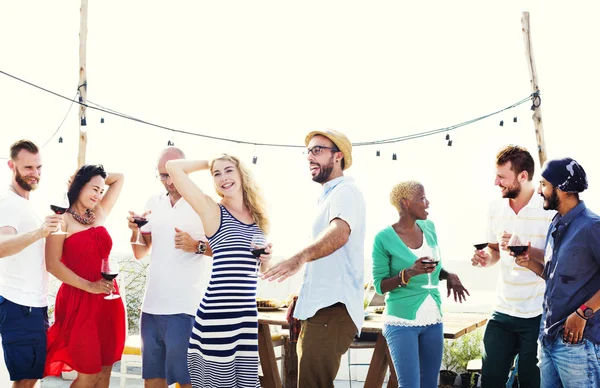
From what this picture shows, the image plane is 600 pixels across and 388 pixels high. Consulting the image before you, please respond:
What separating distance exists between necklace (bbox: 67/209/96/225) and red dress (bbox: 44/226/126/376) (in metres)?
0.05

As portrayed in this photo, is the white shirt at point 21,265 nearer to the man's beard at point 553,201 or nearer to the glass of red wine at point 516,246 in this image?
the glass of red wine at point 516,246

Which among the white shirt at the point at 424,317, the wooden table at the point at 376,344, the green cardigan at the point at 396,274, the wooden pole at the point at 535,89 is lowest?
the wooden table at the point at 376,344

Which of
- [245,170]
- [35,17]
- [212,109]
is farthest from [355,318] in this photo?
[35,17]

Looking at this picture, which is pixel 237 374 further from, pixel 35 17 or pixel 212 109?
pixel 35 17

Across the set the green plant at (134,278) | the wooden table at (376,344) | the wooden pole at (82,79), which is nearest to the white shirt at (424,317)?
the wooden table at (376,344)

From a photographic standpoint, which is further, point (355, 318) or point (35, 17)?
point (35, 17)

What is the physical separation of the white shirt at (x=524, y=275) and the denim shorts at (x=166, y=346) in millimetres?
1732

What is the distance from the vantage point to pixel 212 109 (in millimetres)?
7406

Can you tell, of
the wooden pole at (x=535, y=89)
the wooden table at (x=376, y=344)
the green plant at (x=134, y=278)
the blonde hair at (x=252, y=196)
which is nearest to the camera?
the blonde hair at (x=252, y=196)

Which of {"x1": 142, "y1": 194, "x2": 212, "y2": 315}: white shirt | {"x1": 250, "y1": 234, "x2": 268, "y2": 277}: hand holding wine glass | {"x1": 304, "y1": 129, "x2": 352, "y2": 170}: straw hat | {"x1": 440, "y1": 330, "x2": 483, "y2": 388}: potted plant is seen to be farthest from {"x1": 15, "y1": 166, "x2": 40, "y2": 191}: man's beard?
{"x1": 440, "y1": 330, "x2": 483, "y2": 388}: potted plant

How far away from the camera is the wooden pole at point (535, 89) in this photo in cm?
555

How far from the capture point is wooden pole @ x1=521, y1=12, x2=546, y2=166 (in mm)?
5551

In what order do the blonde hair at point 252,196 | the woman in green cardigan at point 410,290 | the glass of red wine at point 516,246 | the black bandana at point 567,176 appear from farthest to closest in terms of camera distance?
the woman in green cardigan at point 410,290 < the blonde hair at point 252,196 < the glass of red wine at point 516,246 < the black bandana at point 567,176

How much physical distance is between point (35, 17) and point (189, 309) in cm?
487
